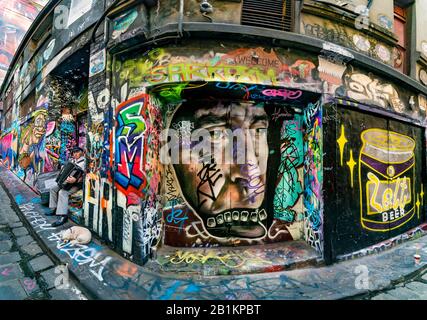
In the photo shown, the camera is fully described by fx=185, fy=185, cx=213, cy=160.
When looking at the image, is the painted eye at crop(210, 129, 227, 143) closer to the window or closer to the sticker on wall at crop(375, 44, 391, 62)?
the sticker on wall at crop(375, 44, 391, 62)

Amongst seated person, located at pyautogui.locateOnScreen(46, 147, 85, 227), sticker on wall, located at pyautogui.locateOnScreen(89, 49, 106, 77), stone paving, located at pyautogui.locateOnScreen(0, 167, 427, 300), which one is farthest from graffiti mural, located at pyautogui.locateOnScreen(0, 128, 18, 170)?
sticker on wall, located at pyautogui.locateOnScreen(89, 49, 106, 77)

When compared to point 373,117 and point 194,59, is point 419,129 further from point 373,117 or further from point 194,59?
point 194,59

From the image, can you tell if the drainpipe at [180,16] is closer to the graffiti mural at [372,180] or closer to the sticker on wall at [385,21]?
the graffiti mural at [372,180]

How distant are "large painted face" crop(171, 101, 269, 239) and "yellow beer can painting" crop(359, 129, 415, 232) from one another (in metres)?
2.61

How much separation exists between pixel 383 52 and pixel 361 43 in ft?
2.85

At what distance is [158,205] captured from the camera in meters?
3.81

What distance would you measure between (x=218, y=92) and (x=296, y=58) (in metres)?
1.67

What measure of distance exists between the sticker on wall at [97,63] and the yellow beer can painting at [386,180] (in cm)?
606

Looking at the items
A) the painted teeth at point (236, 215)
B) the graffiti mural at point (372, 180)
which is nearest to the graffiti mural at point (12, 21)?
the painted teeth at point (236, 215)

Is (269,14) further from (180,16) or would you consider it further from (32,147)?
(32,147)

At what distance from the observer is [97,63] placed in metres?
4.23

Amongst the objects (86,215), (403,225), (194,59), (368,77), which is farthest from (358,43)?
(86,215)

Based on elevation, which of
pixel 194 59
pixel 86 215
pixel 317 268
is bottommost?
pixel 317 268

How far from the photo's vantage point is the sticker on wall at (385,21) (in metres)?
4.59
